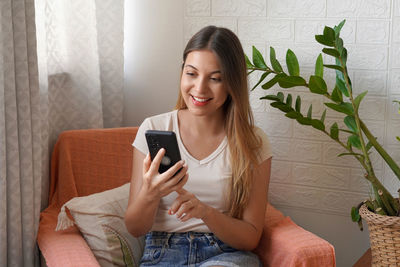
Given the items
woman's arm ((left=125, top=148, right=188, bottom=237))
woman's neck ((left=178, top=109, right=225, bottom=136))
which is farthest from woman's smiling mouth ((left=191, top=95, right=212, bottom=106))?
woman's arm ((left=125, top=148, right=188, bottom=237))

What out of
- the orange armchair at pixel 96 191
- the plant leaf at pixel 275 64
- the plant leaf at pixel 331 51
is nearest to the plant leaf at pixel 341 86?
the plant leaf at pixel 331 51

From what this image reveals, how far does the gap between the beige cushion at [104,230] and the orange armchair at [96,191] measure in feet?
0.14

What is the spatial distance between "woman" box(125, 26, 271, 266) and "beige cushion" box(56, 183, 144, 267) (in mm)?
75

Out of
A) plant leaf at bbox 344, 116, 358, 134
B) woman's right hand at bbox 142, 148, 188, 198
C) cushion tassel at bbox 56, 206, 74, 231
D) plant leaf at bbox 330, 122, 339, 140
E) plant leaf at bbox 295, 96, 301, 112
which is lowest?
cushion tassel at bbox 56, 206, 74, 231

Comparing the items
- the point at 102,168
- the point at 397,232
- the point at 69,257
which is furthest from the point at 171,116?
the point at 397,232

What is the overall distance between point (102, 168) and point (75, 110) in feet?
0.91

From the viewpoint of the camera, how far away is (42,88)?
189 cm

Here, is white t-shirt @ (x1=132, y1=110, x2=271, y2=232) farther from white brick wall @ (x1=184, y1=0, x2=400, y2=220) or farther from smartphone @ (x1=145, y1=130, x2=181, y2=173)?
white brick wall @ (x1=184, y1=0, x2=400, y2=220)

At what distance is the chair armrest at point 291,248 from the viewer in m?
1.59

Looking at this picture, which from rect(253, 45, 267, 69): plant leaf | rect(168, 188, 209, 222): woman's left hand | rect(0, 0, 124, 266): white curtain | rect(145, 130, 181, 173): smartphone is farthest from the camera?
rect(253, 45, 267, 69): plant leaf

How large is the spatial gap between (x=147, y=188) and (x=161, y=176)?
8 centimetres

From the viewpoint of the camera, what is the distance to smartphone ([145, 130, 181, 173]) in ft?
4.68

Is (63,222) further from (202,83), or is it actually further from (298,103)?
(298,103)

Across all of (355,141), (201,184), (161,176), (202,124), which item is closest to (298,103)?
(355,141)
